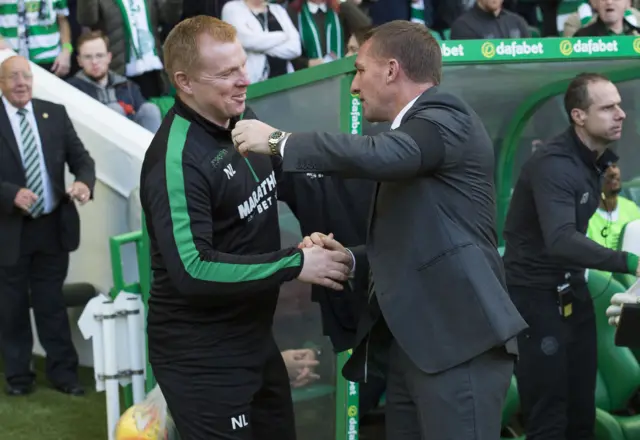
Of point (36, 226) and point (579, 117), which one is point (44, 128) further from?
point (579, 117)

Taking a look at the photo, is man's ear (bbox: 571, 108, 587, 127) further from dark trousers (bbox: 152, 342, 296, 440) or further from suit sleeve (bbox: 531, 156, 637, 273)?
dark trousers (bbox: 152, 342, 296, 440)

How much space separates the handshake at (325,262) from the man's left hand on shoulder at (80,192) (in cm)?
312

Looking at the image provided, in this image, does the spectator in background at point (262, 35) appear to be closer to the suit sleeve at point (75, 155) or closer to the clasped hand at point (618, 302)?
the suit sleeve at point (75, 155)

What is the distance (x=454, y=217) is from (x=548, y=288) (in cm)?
194

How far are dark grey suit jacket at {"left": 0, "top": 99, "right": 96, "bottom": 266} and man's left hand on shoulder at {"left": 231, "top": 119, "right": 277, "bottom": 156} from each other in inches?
136

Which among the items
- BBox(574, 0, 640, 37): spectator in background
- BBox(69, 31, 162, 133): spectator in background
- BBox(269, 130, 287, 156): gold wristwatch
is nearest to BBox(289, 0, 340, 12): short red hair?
BBox(69, 31, 162, 133): spectator in background

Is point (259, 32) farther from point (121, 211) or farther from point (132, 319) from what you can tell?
point (132, 319)

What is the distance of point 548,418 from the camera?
5.29 m

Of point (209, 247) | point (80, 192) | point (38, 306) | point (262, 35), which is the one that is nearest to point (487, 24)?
point (262, 35)

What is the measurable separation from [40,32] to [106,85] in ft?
2.27

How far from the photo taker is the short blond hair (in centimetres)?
371

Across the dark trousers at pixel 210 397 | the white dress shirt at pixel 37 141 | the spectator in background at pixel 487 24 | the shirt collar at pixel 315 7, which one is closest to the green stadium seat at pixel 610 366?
the dark trousers at pixel 210 397

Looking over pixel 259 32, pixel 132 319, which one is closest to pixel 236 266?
pixel 132 319

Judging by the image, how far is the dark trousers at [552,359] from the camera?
5.22 m
